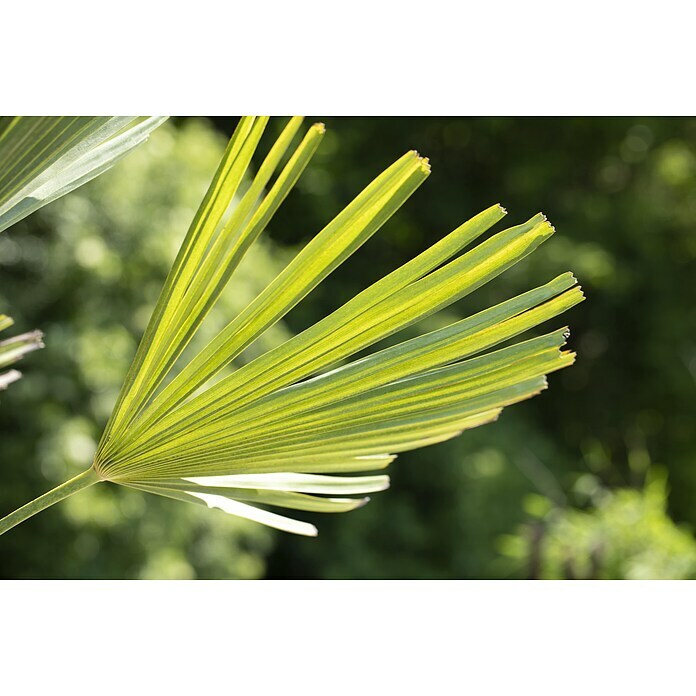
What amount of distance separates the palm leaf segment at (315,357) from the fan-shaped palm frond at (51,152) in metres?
0.07

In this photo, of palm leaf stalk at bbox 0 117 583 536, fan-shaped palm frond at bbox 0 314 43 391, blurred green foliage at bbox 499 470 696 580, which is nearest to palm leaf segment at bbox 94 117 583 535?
palm leaf stalk at bbox 0 117 583 536

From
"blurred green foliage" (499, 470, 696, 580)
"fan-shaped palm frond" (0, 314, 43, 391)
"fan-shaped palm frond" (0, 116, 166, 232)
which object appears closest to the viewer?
"fan-shaped palm frond" (0, 116, 166, 232)

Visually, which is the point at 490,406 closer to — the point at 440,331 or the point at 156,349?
the point at 440,331

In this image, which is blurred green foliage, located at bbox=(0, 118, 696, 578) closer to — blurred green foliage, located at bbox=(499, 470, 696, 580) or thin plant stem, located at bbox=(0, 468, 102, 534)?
blurred green foliage, located at bbox=(499, 470, 696, 580)

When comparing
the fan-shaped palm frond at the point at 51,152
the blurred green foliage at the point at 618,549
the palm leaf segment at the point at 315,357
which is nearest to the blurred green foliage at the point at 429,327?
the blurred green foliage at the point at 618,549

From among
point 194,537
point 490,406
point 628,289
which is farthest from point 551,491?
point 490,406

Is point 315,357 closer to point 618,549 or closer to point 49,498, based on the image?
point 49,498

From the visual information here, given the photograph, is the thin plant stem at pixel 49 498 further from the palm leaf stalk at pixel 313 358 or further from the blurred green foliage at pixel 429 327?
the blurred green foliage at pixel 429 327

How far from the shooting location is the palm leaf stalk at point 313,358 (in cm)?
47

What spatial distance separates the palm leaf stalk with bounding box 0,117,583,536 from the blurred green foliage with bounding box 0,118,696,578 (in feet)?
6.61

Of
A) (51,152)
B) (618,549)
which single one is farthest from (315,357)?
(618,549)

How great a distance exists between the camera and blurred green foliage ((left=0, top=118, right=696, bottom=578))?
268cm

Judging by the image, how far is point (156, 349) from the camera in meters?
0.52

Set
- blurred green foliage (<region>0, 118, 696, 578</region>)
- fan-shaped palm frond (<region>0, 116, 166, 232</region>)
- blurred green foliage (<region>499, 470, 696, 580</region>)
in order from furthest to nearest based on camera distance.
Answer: blurred green foliage (<region>0, 118, 696, 578</region>), blurred green foliage (<region>499, 470, 696, 580</region>), fan-shaped palm frond (<region>0, 116, 166, 232</region>)
